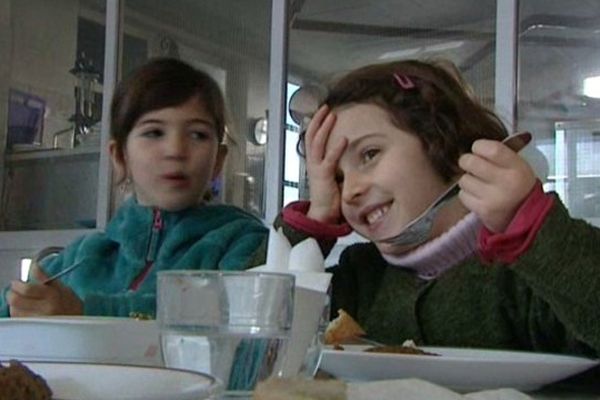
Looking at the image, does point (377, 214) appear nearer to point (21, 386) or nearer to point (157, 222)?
point (157, 222)

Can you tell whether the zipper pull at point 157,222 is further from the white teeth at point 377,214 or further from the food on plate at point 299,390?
the food on plate at point 299,390

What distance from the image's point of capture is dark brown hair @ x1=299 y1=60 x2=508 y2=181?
1.04m

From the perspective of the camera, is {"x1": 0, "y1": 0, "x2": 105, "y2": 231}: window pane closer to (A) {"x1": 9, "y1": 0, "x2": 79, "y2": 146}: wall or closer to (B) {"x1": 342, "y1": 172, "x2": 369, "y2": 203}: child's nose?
(A) {"x1": 9, "y1": 0, "x2": 79, "y2": 146}: wall

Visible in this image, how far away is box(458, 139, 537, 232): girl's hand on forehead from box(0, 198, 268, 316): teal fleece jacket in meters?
0.56

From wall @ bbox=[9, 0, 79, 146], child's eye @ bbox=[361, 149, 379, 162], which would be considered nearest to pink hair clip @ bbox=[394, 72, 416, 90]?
child's eye @ bbox=[361, 149, 379, 162]

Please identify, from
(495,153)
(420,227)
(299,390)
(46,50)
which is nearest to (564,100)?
(420,227)

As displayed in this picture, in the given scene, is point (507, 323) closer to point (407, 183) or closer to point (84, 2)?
point (407, 183)

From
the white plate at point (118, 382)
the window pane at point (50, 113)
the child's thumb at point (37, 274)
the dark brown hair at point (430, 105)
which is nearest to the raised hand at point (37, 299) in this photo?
the child's thumb at point (37, 274)

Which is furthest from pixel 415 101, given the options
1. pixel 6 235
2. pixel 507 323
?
pixel 6 235

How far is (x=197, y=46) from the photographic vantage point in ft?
8.41

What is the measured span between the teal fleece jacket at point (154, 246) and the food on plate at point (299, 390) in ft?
2.83

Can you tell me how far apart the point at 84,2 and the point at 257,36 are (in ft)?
2.83

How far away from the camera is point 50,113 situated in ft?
9.60

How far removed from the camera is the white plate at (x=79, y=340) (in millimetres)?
524
